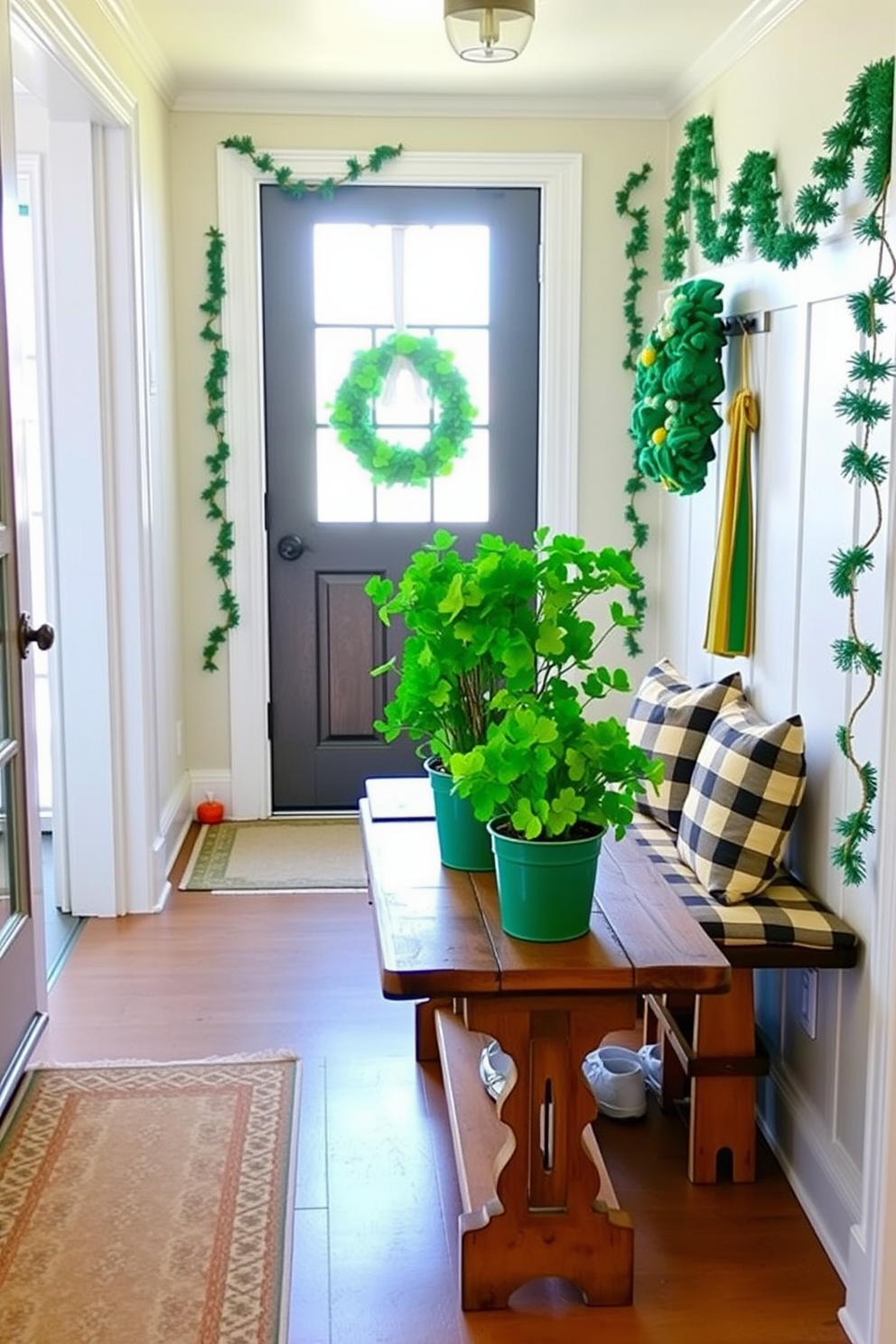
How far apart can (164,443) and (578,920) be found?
2738 mm

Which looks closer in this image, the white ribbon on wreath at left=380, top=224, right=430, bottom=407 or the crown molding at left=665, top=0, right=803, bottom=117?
the crown molding at left=665, top=0, right=803, bottom=117

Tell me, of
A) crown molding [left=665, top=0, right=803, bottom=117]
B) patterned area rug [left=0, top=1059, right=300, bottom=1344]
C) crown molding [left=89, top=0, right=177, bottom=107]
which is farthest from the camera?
crown molding [left=89, top=0, right=177, bottom=107]

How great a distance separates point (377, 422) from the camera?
15.3 ft

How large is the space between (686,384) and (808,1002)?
148 centimetres

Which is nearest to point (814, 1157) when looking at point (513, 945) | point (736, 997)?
point (736, 997)

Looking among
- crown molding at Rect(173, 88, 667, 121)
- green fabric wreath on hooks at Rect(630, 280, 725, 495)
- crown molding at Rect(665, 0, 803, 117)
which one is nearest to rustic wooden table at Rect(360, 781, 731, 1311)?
green fabric wreath on hooks at Rect(630, 280, 725, 495)

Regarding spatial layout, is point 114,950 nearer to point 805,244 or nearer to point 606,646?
point 606,646

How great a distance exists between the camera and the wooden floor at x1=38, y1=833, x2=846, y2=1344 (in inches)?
86.7

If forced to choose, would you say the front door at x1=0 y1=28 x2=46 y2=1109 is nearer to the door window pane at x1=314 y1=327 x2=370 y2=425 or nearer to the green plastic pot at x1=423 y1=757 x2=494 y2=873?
the green plastic pot at x1=423 y1=757 x2=494 y2=873

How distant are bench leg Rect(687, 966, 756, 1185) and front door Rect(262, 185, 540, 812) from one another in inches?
95.9

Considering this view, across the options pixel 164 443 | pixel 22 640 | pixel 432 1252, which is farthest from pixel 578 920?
pixel 164 443

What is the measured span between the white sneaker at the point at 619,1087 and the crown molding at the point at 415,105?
3.07 metres

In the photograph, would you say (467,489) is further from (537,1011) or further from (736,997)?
(537,1011)

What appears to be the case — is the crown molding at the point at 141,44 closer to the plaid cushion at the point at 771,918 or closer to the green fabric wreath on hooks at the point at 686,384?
the green fabric wreath on hooks at the point at 686,384
